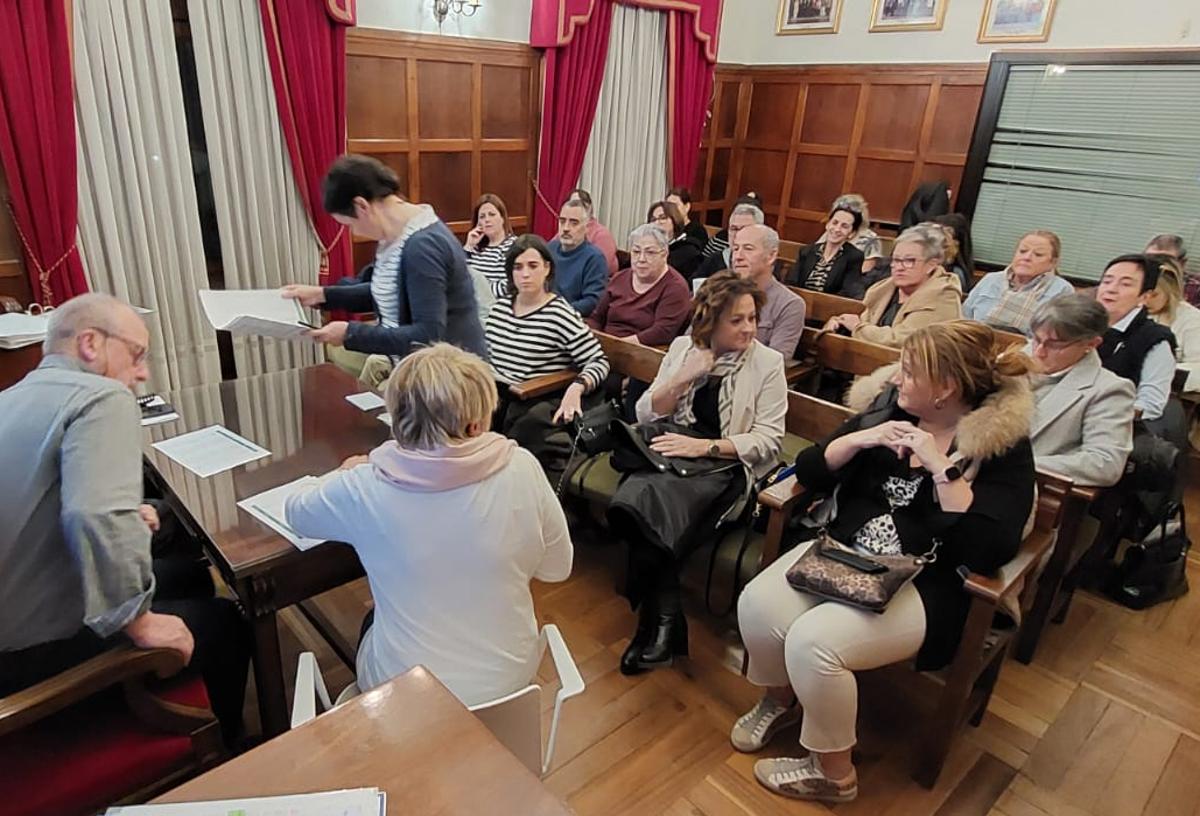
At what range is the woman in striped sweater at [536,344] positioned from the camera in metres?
2.49

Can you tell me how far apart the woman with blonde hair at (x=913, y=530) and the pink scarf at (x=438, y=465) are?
0.89 meters

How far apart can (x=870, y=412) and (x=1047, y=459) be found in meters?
0.56

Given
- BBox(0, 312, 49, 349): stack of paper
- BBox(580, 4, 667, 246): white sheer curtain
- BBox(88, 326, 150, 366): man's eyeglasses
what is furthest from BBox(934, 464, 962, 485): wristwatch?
BBox(580, 4, 667, 246): white sheer curtain

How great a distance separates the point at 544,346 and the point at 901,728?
5.41 feet

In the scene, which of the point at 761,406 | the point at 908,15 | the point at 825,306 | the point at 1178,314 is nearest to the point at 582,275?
the point at 825,306

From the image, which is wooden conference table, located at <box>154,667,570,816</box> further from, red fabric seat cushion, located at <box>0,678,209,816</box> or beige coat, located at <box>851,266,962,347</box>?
beige coat, located at <box>851,266,962,347</box>

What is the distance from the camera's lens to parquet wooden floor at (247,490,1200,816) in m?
1.72

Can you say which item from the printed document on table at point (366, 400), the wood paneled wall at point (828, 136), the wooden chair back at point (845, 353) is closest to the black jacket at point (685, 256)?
the wooden chair back at point (845, 353)

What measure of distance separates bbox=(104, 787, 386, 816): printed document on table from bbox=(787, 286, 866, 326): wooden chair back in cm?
289

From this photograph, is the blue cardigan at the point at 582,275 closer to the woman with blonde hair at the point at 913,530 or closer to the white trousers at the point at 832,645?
the woman with blonde hair at the point at 913,530

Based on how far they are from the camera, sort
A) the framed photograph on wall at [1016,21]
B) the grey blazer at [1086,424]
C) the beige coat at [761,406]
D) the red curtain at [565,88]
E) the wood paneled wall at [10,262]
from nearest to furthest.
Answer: the grey blazer at [1086,424]
the beige coat at [761,406]
the wood paneled wall at [10,262]
the red curtain at [565,88]
the framed photograph on wall at [1016,21]

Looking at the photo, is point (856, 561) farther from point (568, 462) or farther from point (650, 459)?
point (568, 462)

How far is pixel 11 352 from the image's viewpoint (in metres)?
2.44

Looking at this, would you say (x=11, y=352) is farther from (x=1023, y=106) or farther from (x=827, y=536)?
(x=1023, y=106)
